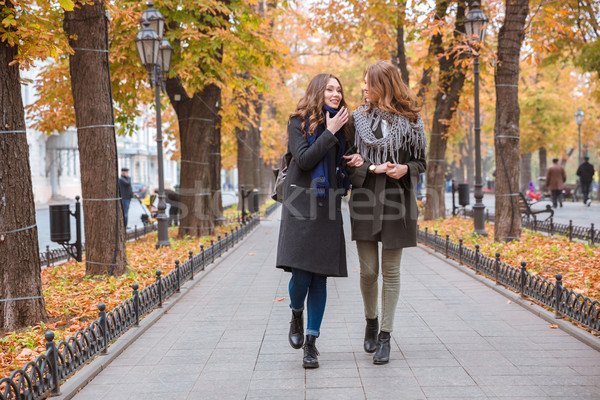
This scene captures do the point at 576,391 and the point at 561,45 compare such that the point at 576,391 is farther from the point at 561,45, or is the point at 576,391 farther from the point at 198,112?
the point at 561,45

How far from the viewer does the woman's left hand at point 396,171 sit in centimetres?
432

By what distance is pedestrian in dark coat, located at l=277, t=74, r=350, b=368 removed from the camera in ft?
14.0

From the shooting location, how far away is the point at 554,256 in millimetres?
9312

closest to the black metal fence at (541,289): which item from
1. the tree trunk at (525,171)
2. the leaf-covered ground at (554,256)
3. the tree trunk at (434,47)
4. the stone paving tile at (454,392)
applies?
the leaf-covered ground at (554,256)

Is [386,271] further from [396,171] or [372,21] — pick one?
[372,21]

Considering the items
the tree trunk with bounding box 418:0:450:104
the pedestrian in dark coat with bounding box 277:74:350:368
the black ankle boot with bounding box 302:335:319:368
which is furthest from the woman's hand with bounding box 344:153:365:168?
the tree trunk with bounding box 418:0:450:104

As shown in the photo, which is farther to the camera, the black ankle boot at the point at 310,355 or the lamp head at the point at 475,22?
the lamp head at the point at 475,22

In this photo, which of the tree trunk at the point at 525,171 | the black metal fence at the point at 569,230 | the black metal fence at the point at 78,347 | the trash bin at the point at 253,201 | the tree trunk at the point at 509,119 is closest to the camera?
the black metal fence at the point at 78,347

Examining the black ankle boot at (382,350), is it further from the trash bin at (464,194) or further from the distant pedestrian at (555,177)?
the distant pedestrian at (555,177)

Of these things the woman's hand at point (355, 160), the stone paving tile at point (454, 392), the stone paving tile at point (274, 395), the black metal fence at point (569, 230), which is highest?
the woman's hand at point (355, 160)

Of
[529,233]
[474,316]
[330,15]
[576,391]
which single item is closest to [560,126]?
[330,15]

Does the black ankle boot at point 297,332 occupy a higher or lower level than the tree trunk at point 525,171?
lower

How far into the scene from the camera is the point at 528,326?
5707 mm

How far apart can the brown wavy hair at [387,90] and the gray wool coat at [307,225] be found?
1.57ft
